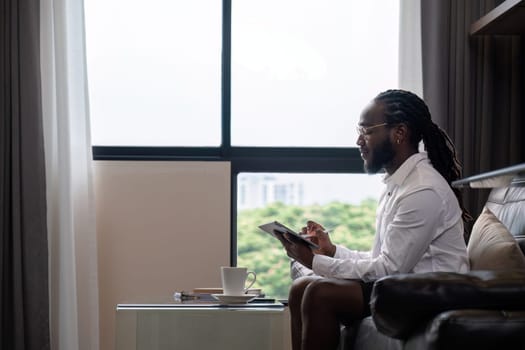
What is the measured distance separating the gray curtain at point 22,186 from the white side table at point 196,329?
1196mm

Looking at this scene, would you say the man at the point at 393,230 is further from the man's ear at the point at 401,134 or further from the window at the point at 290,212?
the window at the point at 290,212

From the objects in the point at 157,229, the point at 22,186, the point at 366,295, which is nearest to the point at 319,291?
the point at 366,295

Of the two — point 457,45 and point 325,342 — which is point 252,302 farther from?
point 457,45

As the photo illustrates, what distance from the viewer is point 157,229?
4168mm

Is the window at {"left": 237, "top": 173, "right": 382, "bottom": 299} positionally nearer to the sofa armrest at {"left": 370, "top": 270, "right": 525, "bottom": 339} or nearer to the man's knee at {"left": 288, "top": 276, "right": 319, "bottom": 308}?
the man's knee at {"left": 288, "top": 276, "right": 319, "bottom": 308}

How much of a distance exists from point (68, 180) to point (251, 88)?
995 mm

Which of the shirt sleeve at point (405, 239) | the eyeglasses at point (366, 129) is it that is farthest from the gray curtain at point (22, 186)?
the shirt sleeve at point (405, 239)

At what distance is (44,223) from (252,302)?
127cm

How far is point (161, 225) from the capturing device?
4.17m

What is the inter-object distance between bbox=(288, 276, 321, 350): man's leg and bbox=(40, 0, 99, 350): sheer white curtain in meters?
1.32

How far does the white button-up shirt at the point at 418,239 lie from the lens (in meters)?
2.66

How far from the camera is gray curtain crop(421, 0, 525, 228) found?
411 cm

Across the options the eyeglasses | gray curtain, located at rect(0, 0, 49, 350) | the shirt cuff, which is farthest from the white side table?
gray curtain, located at rect(0, 0, 49, 350)

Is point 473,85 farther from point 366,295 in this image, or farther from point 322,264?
point 366,295
